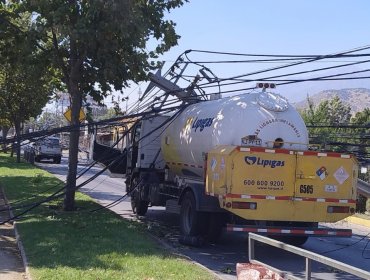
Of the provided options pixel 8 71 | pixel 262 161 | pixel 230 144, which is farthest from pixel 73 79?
pixel 8 71

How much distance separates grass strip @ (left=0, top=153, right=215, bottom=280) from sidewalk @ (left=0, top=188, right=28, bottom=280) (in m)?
0.22

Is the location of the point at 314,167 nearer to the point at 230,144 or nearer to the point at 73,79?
the point at 230,144

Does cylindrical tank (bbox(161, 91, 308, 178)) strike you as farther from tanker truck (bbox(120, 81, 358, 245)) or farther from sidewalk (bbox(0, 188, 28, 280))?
sidewalk (bbox(0, 188, 28, 280))

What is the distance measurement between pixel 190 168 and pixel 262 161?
10.3 feet

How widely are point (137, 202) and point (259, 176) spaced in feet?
22.8

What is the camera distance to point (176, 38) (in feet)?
49.6

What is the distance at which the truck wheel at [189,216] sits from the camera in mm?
11609

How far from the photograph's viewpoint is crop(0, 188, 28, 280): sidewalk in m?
8.38

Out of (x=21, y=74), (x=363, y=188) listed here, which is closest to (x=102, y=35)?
(x=363, y=188)

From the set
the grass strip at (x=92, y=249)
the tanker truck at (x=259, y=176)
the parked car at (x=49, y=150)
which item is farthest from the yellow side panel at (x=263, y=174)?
the parked car at (x=49, y=150)

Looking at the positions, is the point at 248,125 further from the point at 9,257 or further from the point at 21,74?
the point at 21,74

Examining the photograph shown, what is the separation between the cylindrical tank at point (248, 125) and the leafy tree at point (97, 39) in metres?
2.60

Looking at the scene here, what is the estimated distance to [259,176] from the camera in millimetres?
10289

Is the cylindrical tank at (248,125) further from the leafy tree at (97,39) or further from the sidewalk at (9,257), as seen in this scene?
the sidewalk at (9,257)
